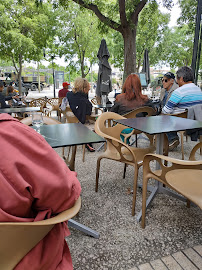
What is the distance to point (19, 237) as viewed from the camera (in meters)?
0.88

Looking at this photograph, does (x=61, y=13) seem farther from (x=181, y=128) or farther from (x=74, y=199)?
(x=74, y=199)

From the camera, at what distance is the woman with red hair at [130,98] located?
3668 millimetres

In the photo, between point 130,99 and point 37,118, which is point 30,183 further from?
point 130,99

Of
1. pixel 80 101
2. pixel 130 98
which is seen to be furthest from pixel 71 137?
pixel 80 101

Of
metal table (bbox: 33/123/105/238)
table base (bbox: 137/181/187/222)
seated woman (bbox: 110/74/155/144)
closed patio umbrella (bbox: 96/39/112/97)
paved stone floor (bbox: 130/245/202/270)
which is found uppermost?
closed patio umbrella (bbox: 96/39/112/97)

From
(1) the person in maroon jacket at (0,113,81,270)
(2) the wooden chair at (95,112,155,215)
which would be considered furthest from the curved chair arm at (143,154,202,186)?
(1) the person in maroon jacket at (0,113,81,270)

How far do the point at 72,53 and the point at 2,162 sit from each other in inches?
638

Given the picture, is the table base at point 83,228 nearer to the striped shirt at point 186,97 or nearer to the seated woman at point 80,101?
the striped shirt at point 186,97

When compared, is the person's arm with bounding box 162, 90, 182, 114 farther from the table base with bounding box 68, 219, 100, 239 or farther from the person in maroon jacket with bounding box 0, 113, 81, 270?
the person in maroon jacket with bounding box 0, 113, 81, 270

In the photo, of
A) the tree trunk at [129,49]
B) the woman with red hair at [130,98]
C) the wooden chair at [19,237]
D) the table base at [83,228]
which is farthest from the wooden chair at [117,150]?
the tree trunk at [129,49]

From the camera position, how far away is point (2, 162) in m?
0.76

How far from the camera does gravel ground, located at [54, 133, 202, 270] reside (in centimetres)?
184

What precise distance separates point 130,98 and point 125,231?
7.34 ft

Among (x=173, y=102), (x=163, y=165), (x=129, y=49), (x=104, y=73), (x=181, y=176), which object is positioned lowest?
(x=181, y=176)
